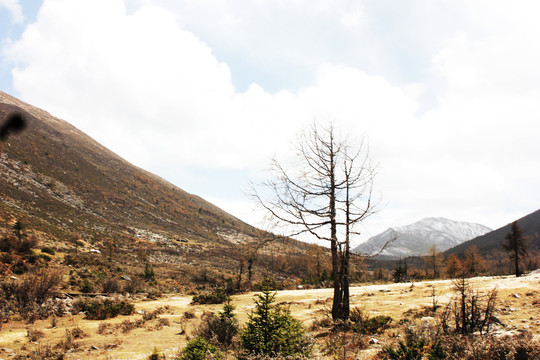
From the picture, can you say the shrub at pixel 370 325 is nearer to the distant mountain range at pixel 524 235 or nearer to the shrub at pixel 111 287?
the shrub at pixel 111 287

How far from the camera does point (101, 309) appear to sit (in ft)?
46.0

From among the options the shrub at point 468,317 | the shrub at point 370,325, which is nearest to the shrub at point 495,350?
the shrub at point 468,317

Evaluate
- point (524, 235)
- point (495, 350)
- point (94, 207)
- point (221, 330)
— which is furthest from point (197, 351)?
point (524, 235)

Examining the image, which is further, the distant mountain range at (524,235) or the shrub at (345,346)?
the distant mountain range at (524,235)

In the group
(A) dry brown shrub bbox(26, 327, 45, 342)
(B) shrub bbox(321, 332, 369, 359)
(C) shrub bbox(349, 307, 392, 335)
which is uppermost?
(B) shrub bbox(321, 332, 369, 359)

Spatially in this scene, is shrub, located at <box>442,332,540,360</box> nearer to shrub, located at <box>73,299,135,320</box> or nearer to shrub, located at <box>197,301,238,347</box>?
shrub, located at <box>197,301,238,347</box>

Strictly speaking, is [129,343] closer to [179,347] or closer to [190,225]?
[179,347]

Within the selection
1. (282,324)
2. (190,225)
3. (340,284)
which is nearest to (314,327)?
(340,284)

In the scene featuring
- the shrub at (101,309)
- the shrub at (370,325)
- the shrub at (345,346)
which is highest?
the shrub at (345,346)

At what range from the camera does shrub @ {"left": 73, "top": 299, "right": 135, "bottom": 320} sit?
13817 mm

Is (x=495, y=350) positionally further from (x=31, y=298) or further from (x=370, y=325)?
(x=31, y=298)

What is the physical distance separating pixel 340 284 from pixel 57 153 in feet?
330

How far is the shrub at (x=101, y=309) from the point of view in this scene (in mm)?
13817

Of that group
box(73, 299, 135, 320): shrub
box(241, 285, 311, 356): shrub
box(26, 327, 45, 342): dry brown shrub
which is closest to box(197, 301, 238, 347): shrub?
box(241, 285, 311, 356): shrub
